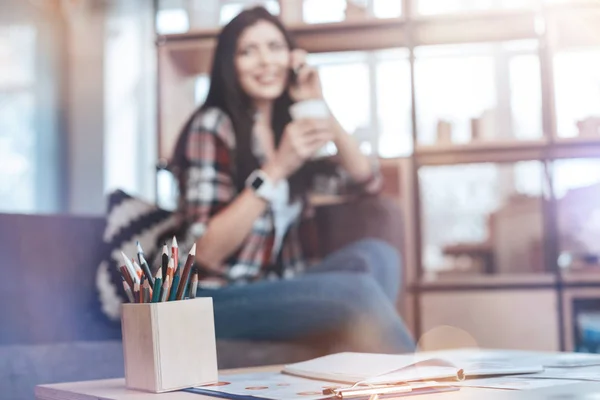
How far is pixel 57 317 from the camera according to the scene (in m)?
1.52

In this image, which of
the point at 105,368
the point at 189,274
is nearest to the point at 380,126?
the point at 105,368

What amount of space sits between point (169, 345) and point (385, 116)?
2.20 metres

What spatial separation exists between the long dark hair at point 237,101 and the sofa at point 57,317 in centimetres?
45

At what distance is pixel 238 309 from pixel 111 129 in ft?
4.66

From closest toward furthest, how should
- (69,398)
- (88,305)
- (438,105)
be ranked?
1. (69,398)
2. (88,305)
3. (438,105)

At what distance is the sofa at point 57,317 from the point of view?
1.19 meters

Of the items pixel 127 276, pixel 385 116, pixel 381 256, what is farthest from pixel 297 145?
pixel 127 276

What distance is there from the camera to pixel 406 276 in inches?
91.4

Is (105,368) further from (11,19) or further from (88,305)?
(11,19)

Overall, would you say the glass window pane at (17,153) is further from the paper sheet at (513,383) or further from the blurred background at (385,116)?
the paper sheet at (513,383)

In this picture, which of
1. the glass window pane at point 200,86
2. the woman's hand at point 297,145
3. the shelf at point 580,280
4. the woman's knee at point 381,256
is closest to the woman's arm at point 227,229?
the woman's hand at point 297,145

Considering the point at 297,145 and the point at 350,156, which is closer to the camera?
the point at 297,145

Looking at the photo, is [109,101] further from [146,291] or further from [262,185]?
[146,291]

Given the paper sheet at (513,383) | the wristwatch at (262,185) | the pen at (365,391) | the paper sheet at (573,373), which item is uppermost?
the wristwatch at (262,185)
